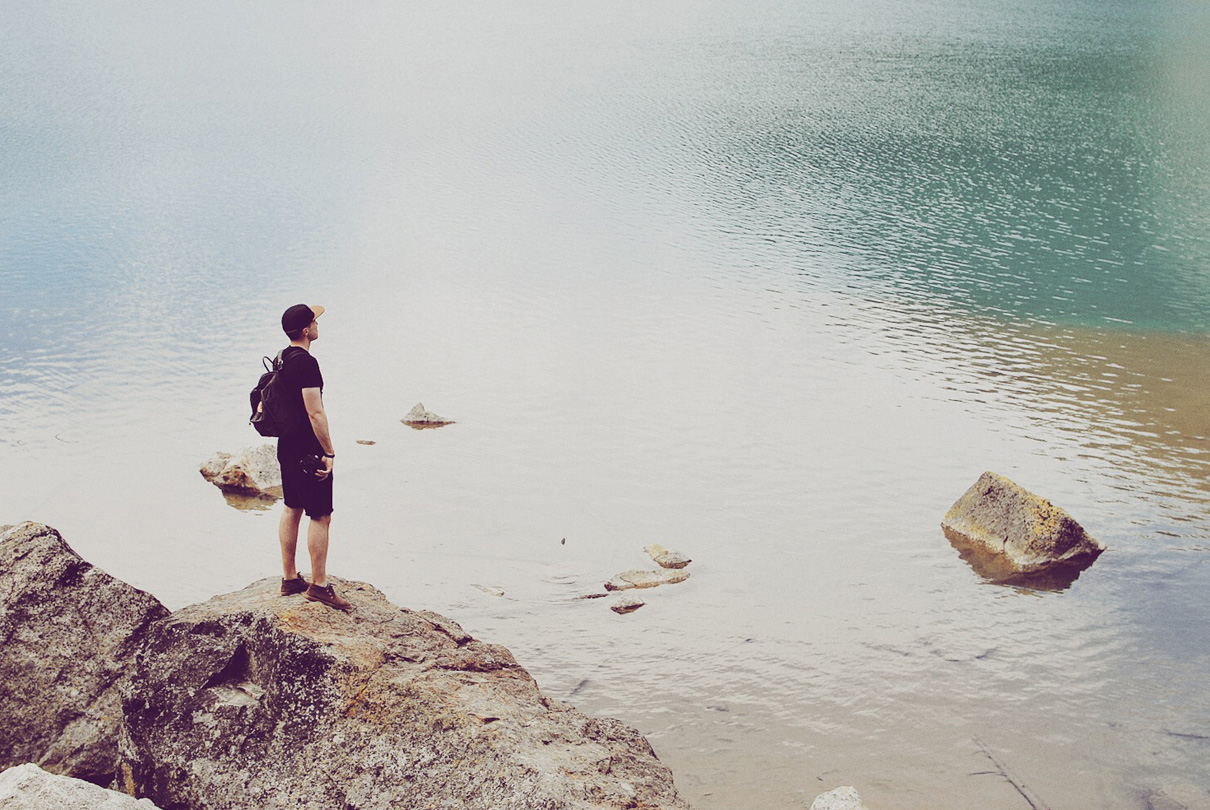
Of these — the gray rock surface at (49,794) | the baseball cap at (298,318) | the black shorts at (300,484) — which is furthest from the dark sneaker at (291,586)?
the baseball cap at (298,318)

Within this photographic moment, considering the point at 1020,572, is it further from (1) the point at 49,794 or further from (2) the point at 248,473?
(1) the point at 49,794

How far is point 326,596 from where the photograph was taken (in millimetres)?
7449

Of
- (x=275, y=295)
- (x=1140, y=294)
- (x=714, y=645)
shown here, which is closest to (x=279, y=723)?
(x=714, y=645)

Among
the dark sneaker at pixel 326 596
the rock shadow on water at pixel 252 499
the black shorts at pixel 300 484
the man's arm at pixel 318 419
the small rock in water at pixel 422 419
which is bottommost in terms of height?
the rock shadow on water at pixel 252 499

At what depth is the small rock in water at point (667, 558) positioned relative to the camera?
45.1 ft

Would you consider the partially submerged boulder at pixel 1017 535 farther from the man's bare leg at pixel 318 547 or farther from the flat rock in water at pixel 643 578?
the man's bare leg at pixel 318 547

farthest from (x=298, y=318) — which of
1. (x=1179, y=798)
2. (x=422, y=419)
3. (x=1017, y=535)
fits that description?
(x=422, y=419)

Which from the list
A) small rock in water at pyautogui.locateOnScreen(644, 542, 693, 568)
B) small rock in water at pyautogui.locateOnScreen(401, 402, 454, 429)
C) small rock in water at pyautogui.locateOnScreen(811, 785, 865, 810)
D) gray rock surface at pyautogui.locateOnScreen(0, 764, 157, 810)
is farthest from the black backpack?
small rock in water at pyautogui.locateOnScreen(401, 402, 454, 429)

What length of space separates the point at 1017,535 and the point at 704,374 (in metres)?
9.11

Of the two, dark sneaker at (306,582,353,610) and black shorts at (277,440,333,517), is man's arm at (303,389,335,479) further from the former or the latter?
dark sneaker at (306,582,353,610)

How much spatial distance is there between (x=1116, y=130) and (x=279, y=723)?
49.8 metres

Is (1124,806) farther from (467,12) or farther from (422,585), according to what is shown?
(467,12)

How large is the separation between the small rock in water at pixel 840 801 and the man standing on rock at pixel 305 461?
13.0 feet

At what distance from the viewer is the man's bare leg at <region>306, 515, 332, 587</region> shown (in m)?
7.33
